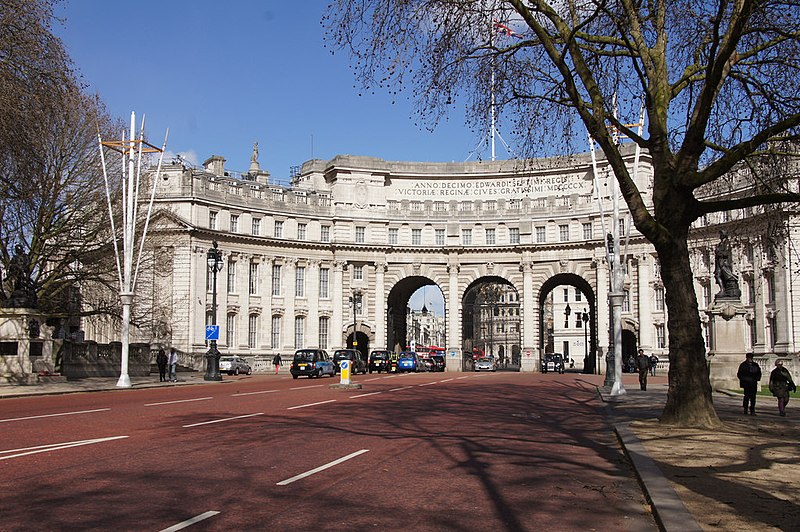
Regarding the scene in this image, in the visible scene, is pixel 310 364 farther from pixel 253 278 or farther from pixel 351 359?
pixel 253 278

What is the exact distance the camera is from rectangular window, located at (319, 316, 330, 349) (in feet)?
244

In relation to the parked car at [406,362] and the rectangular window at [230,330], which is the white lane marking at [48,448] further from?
the rectangular window at [230,330]

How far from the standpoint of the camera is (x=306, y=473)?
10109mm

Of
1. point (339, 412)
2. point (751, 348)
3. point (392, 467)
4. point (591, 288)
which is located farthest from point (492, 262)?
point (392, 467)

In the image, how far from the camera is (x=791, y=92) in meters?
18.5

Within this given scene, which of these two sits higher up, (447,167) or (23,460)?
(447,167)

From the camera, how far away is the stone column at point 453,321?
77000 mm

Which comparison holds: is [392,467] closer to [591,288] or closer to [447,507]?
[447,507]

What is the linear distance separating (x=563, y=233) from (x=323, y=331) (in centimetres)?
2483

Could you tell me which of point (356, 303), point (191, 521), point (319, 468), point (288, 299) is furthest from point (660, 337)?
point (191, 521)

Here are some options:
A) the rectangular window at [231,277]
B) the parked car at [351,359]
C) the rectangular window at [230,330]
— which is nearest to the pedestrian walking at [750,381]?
the parked car at [351,359]

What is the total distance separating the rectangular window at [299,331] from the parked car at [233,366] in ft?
30.6

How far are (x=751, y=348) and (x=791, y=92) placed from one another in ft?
156

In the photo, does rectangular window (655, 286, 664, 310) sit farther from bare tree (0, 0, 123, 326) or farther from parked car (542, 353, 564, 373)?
bare tree (0, 0, 123, 326)
